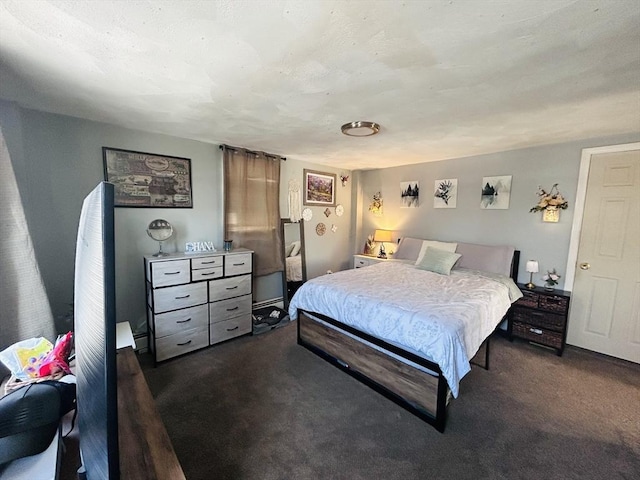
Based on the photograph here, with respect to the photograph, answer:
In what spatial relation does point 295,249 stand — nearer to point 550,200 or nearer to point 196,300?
point 196,300

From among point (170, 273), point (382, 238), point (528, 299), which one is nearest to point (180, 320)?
point (170, 273)

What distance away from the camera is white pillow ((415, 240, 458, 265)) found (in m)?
3.65

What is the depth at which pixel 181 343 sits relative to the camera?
2.70 meters

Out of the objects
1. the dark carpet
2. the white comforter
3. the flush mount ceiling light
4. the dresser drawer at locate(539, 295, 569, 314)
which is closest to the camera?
the dark carpet

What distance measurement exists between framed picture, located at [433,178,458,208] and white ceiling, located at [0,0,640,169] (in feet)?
4.61

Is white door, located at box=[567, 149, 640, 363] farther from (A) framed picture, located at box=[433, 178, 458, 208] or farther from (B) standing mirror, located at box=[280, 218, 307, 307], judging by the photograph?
(B) standing mirror, located at box=[280, 218, 307, 307]

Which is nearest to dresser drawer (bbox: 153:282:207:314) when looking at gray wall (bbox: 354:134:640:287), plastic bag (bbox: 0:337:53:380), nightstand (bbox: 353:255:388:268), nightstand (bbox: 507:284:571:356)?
plastic bag (bbox: 0:337:53:380)

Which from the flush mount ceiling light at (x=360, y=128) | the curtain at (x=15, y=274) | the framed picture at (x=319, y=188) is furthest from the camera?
the framed picture at (x=319, y=188)

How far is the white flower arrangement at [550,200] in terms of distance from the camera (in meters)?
3.02

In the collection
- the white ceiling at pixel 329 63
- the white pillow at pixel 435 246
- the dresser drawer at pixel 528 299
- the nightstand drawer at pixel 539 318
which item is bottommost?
the nightstand drawer at pixel 539 318

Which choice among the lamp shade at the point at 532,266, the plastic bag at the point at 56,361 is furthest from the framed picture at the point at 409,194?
the plastic bag at the point at 56,361

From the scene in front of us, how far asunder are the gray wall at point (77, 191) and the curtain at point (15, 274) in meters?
0.77

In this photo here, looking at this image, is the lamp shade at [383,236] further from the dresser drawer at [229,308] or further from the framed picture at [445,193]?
the dresser drawer at [229,308]

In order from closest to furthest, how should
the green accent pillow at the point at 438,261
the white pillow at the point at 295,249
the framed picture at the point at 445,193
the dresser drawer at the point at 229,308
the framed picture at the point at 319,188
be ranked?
1. the dresser drawer at the point at 229,308
2. the green accent pillow at the point at 438,261
3. the framed picture at the point at 445,193
4. the white pillow at the point at 295,249
5. the framed picture at the point at 319,188
